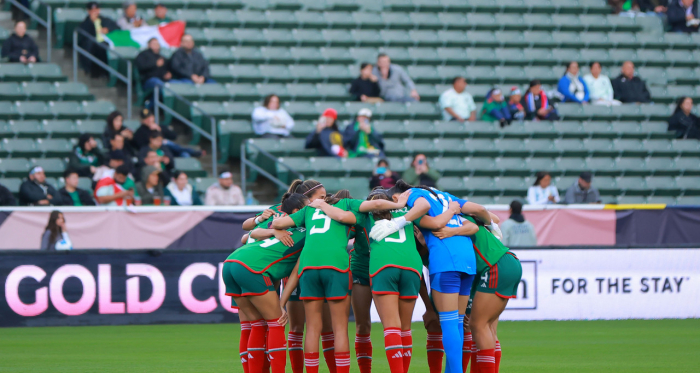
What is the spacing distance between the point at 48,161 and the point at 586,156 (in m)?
10.9

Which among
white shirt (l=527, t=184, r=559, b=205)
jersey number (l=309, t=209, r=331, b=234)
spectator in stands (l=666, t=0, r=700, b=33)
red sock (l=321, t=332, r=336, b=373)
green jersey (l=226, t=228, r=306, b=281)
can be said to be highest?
spectator in stands (l=666, t=0, r=700, b=33)

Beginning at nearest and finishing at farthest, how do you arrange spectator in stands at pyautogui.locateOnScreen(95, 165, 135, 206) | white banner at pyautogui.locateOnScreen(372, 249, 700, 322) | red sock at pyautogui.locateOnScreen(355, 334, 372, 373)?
red sock at pyautogui.locateOnScreen(355, 334, 372, 373) < white banner at pyautogui.locateOnScreen(372, 249, 700, 322) < spectator in stands at pyautogui.locateOnScreen(95, 165, 135, 206)

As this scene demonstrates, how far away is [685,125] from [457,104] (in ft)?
16.8

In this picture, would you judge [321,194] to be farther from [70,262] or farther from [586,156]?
[586,156]

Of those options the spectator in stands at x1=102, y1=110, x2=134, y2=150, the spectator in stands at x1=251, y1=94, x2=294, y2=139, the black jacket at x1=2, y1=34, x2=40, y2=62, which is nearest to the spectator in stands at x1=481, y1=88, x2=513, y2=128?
the spectator in stands at x1=251, y1=94, x2=294, y2=139

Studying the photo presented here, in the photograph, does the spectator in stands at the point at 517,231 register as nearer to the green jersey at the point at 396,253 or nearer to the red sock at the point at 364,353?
the red sock at the point at 364,353

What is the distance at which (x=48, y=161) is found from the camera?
16.3 metres

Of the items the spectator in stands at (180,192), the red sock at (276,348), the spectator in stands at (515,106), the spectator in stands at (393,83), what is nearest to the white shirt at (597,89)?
the spectator in stands at (515,106)

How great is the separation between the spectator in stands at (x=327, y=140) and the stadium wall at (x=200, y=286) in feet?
14.6

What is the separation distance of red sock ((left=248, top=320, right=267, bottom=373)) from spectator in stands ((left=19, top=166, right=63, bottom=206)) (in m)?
7.78

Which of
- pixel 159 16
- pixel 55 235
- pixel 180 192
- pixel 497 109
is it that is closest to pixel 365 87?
pixel 497 109

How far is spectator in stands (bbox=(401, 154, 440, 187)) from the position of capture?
648 inches

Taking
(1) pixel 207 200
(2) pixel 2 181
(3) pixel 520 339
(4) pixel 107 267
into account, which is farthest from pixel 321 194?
(2) pixel 2 181

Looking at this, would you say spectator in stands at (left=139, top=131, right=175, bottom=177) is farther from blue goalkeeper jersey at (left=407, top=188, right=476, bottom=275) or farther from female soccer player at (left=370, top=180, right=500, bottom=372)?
female soccer player at (left=370, top=180, right=500, bottom=372)
